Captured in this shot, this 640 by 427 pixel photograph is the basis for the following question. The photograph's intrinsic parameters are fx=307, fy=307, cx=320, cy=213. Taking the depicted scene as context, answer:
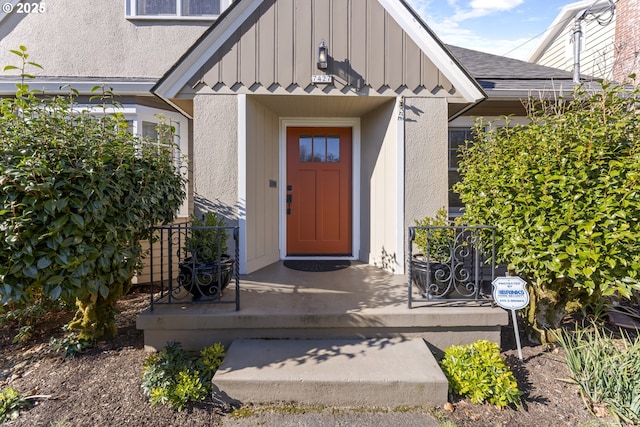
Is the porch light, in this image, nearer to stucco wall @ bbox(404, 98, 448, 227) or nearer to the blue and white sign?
stucco wall @ bbox(404, 98, 448, 227)

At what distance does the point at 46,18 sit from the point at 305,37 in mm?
4948

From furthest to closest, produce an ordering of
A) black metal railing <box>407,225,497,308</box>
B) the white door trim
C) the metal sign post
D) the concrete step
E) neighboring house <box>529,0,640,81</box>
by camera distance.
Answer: neighboring house <box>529,0,640,81</box>
the white door trim
black metal railing <box>407,225,497,308</box>
the metal sign post
the concrete step

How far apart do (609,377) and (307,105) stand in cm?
410

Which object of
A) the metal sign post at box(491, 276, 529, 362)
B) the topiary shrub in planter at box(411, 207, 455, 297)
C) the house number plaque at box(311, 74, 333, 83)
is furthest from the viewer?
the house number plaque at box(311, 74, 333, 83)

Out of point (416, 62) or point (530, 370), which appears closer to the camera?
point (530, 370)

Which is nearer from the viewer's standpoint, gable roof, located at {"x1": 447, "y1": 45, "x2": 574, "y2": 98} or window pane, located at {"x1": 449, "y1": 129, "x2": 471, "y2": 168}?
gable roof, located at {"x1": 447, "y1": 45, "x2": 574, "y2": 98}

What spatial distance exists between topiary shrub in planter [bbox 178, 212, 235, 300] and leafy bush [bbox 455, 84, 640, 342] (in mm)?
2719

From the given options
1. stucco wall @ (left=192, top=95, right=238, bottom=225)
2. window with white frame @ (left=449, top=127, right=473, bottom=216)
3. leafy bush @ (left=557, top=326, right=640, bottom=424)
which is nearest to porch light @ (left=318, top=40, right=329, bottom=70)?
stucco wall @ (left=192, top=95, right=238, bottom=225)

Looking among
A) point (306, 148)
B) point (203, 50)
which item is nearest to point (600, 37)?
point (306, 148)

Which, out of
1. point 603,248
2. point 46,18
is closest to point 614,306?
point 603,248

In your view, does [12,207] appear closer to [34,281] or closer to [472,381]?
[34,281]

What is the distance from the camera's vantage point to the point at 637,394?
83.7 inches

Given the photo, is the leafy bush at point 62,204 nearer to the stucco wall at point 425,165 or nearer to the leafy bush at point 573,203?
the stucco wall at point 425,165

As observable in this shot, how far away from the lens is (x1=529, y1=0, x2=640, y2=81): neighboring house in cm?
648
